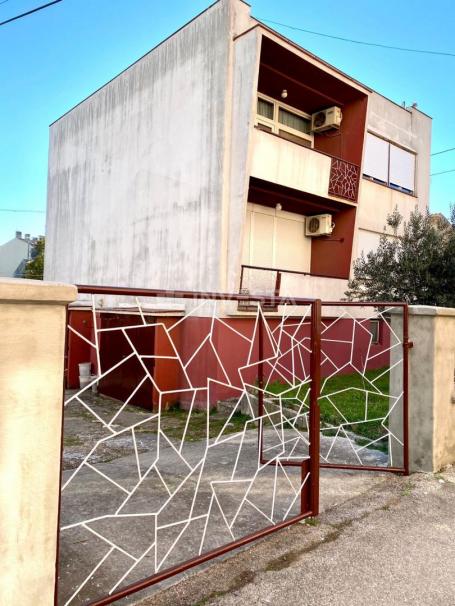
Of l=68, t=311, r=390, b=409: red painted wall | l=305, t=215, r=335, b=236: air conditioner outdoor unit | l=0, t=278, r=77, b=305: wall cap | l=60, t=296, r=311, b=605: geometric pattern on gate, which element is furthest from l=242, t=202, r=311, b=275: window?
l=0, t=278, r=77, b=305: wall cap

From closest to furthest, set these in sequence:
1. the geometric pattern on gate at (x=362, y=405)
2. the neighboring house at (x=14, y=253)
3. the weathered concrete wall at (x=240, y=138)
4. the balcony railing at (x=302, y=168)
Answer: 1. the geometric pattern on gate at (x=362, y=405)
2. the weathered concrete wall at (x=240, y=138)
3. the balcony railing at (x=302, y=168)
4. the neighboring house at (x=14, y=253)

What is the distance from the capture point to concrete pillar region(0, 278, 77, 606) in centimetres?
183

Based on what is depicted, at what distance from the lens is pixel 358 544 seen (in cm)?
309

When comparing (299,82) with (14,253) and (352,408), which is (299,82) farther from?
(14,253)

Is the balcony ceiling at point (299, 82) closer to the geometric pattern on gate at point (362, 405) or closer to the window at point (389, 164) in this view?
the window at point (389, 164)

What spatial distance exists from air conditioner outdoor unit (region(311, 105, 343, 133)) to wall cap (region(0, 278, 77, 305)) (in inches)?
428

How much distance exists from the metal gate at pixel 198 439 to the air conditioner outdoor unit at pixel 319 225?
212cm

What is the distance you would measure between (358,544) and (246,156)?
718cm

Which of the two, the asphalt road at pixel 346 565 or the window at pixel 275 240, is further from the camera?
the window at pixel 275 240

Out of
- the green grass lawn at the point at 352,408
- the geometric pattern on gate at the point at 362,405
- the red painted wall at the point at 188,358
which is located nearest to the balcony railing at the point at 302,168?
the red painted wall at the point at 188,358

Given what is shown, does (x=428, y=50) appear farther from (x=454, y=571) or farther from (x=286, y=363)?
(x=454, y=571)

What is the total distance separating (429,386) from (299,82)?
8445mm

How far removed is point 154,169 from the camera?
415 inches

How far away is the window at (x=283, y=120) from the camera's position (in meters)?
10.9
